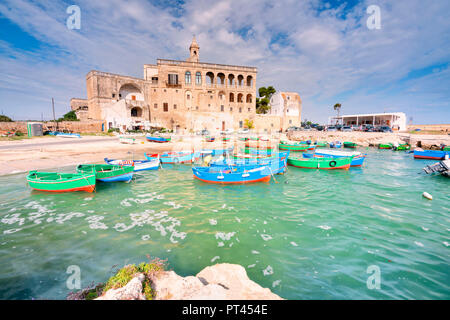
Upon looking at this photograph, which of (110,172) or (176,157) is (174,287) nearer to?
(110,172)

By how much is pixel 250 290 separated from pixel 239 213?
6148 millimetres

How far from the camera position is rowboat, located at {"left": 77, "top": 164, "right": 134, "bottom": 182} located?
1448 centimetres

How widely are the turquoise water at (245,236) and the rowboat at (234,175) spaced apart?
90 cm

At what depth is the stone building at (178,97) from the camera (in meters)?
47.5

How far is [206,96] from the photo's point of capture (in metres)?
55.2

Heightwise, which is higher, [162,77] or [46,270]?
[162,77]

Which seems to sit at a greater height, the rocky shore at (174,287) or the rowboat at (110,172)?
the rowboat at (110,172)

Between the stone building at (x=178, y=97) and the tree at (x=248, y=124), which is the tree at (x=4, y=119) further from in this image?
the tree at (x=248, y=124)

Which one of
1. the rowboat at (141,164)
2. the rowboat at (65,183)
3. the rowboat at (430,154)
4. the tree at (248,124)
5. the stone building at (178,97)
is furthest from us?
the tree at (248,124)

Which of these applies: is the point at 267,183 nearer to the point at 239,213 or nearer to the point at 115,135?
the point at 239,213

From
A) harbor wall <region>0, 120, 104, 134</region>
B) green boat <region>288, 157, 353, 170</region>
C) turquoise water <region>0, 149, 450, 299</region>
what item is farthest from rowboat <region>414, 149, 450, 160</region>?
harbor wall <region>0, 120, 104, 134</region>

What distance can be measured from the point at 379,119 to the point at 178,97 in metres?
60.2

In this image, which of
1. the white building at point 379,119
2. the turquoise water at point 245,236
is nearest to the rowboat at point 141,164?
the turquoise water at point 245,236

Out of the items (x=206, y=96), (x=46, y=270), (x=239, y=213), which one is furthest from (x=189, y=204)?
(x=206, y=96)
